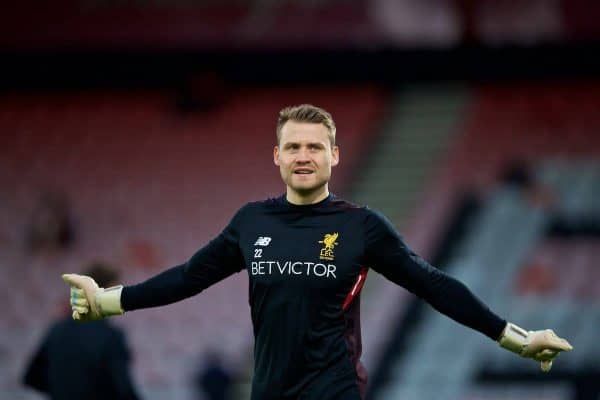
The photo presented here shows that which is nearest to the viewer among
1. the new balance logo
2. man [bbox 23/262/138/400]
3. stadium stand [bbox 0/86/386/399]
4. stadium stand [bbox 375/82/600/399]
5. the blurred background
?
the new balance logo

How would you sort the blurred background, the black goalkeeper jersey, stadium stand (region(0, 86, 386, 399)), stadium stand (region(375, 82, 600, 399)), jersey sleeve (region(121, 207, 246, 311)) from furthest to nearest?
the blurred background
stadium stand (region(0, 86, 386, 399))
stadium stand (region(375, 82, 600, 399))
jersey sleeve (region(121, 207, 246, 311))
the black goalkeeper jersey

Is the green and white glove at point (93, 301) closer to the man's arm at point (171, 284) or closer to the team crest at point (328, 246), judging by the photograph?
the man's arm at point (171, 284)

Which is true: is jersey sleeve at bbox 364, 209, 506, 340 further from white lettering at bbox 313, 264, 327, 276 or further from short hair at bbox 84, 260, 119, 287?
short hair at bbox 84, 260, 119, 287

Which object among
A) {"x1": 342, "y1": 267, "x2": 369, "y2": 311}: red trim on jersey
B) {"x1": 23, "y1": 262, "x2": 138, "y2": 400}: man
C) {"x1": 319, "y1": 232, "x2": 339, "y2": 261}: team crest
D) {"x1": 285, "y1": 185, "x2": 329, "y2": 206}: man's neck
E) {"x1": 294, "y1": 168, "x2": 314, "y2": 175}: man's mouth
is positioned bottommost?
{"x1": 23, "y1": 262, "x2": 138, "y2": 400}: man

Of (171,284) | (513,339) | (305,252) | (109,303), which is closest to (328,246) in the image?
(305,252)

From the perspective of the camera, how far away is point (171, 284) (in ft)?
13.4

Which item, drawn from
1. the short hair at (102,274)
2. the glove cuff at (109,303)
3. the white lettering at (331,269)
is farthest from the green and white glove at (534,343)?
the short hair at (102,274)

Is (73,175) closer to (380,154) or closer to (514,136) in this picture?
(380,154)

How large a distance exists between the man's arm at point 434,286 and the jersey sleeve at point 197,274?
0.45 metres

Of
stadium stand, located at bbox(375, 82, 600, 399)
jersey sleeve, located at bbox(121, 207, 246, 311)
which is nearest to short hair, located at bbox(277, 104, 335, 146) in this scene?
jersey sleeve, located at bbox(121, 207, 246, 311)

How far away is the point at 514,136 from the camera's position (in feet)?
40.9

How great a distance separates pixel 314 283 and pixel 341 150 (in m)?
8.69

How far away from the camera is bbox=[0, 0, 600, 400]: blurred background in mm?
11305

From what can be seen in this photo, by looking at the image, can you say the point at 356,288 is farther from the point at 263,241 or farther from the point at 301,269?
the point at 263,241
